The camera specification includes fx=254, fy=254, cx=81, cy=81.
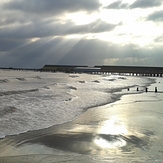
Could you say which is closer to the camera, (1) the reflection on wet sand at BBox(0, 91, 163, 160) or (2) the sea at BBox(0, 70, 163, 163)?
(2) the sea at BBox(0, 70, 163, 163)

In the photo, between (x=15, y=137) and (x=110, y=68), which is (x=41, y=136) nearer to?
(x=15, y=137)

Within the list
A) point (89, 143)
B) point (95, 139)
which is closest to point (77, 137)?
point (95, 139)

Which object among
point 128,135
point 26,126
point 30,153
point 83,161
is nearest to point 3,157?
point 30,153

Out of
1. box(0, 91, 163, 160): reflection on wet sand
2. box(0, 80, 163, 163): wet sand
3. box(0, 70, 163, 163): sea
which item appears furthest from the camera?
box(0, 91, 163, 160): reflection on wet sand

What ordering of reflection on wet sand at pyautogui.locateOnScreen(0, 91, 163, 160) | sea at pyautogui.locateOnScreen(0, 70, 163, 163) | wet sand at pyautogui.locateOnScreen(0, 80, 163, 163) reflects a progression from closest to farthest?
wet sand at pyautogui.locateOnScreen(0, 80, 163, 163) → sea at pyautogui.locateOnScreen(0, 70, 163, 163) → reflection on wet sand at pyautogui.locateOnScreen(0, 91, 163, 160)

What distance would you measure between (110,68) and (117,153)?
165 metres

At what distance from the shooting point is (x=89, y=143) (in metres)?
9.51

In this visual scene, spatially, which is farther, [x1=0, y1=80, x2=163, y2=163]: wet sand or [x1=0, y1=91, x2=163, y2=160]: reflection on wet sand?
[x1=0, y1=91, x2=163, y2=160]: reflection on wet sand

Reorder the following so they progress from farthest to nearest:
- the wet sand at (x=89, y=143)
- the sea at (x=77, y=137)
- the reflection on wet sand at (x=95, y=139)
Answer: the reflection on wet sand at (x=95, y=139) < the sea at (x=77, y=137) < the wet sand at (x=89, y=143)

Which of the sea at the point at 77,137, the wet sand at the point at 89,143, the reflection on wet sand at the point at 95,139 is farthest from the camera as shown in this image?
the reflection on wet sand at the point at 95,139

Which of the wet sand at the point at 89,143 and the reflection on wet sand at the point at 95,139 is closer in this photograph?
the wet sand at the point at 89,143

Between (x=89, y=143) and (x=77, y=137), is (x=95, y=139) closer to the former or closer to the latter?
(x=89, y=143)

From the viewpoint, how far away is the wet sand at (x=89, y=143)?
309 inches

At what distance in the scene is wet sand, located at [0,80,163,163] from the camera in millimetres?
7844
